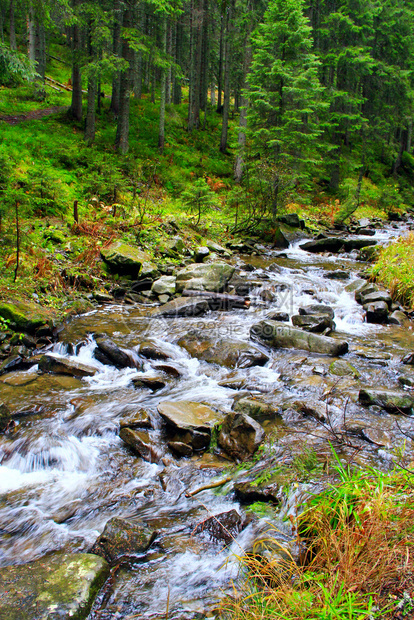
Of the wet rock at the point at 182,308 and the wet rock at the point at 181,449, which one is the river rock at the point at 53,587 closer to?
the wet rock at the point at 181,449

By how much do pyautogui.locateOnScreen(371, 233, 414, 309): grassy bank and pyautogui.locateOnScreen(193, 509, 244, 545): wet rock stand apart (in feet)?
25.0

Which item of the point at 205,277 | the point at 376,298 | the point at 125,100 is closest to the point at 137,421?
the point at 205,277

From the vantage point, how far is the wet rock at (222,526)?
3.10 m

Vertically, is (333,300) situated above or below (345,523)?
below

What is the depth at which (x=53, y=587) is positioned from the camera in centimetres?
241

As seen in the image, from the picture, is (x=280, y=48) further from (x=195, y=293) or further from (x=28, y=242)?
(x=28, y=242)

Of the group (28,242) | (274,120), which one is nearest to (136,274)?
(28,242)

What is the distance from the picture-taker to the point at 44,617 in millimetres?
2182

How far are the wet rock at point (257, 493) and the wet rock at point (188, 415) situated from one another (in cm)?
96

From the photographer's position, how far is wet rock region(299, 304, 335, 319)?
842 centimetres

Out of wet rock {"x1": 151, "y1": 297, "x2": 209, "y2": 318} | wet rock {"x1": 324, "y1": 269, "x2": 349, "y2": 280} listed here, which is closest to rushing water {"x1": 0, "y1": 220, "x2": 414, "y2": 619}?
wet rock {"x1": 151, "y1": 297, "x2": 209, "y2": 318}

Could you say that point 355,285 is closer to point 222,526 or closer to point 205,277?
point 205,277

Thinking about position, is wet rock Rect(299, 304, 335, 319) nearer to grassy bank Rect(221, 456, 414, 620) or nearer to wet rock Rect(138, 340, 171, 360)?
wet rock Rect(138, 340, 171, 360)

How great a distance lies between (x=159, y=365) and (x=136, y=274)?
431cm
